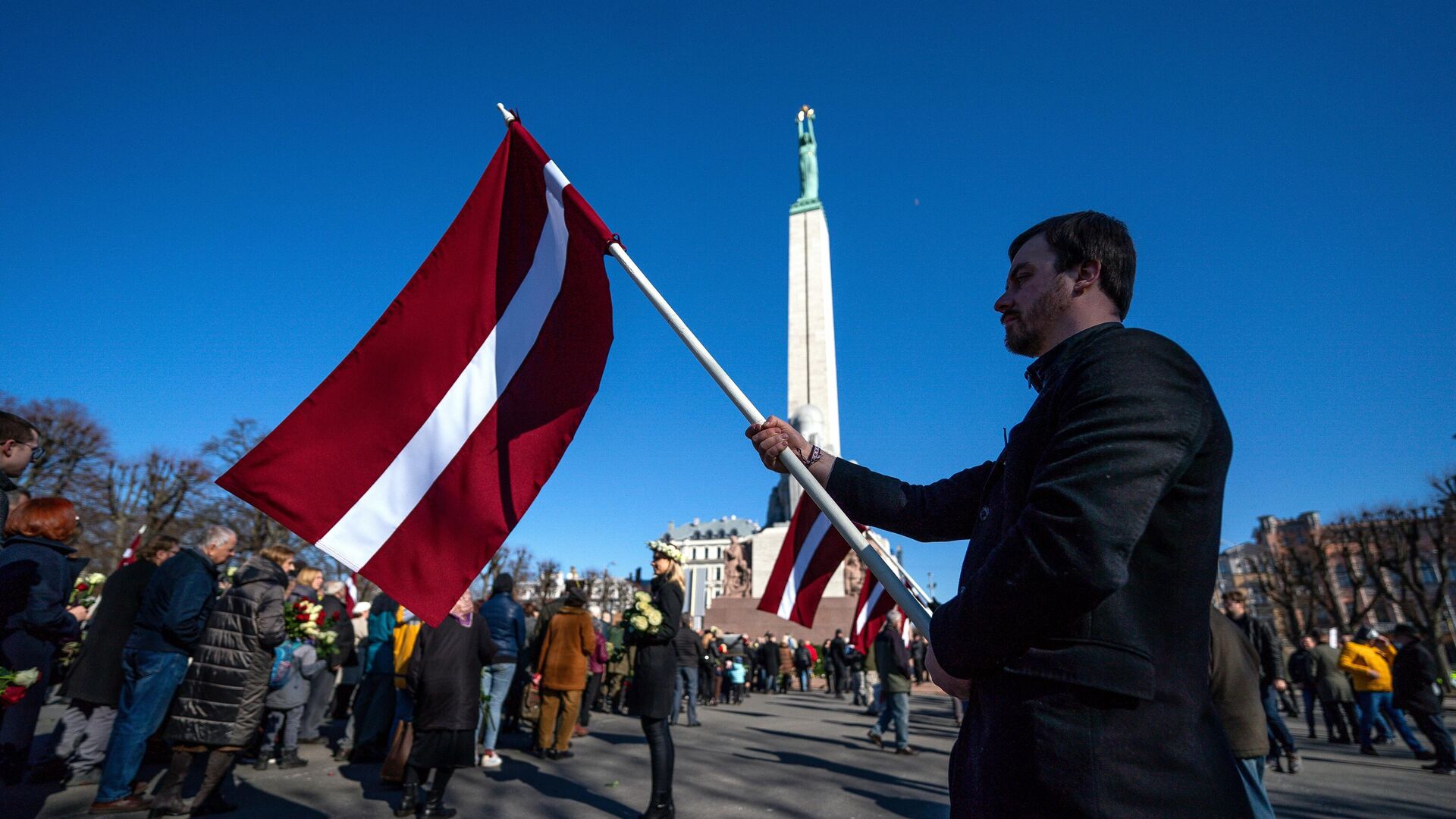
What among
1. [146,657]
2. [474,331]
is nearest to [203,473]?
[146,657]

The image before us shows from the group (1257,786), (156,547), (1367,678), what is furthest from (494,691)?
(1367,678)

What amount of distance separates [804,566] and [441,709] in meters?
3.93

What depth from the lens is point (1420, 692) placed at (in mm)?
9250

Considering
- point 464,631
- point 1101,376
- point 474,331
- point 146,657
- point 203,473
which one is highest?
point 203,473

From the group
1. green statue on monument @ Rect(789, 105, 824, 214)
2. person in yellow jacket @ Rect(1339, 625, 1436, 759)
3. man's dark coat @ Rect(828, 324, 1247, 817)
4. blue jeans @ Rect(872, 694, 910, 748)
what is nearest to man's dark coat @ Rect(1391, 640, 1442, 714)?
person in yellow jacket @ Rect(1339, 625, 1436, 759)

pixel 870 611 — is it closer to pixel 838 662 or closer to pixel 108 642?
pixel 108 642

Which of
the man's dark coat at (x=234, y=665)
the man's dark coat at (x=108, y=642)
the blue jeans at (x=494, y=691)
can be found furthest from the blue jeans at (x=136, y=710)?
the blue jeans at (x=494, y=691)

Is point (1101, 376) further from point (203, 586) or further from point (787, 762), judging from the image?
point (787, 762)

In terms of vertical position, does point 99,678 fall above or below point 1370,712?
below

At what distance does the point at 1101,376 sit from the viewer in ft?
4.49

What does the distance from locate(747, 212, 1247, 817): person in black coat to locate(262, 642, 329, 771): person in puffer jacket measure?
304 inches

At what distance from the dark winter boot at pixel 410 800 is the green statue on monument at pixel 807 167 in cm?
3558

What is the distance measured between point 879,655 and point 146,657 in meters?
7.79

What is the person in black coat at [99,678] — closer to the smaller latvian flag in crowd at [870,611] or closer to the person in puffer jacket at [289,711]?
the person in puffer jacket at [289,711]
